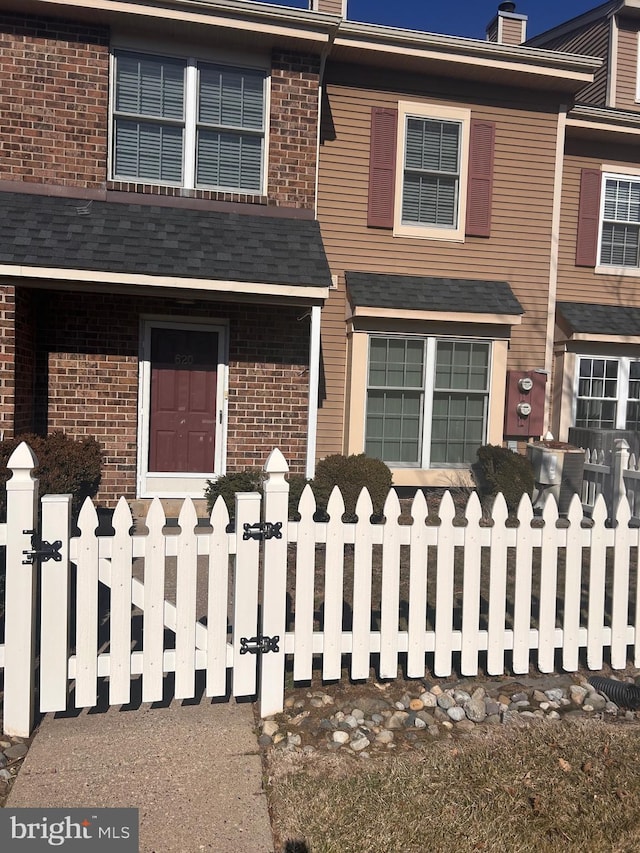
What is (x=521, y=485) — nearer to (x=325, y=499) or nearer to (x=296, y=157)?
(x=325, y=499)

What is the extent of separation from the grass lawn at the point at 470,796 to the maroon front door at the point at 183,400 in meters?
6.04

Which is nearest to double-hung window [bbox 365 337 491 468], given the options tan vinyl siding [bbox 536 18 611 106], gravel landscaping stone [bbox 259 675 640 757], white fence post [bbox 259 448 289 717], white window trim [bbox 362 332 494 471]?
white window trim [bbox 362 332 494 471]

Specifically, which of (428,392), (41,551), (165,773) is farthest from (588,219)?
(165,773)

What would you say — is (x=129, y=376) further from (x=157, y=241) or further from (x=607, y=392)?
(x=607, y=392)

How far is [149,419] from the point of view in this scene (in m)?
8.69

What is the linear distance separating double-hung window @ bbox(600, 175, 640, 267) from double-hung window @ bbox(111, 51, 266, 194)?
608 cm

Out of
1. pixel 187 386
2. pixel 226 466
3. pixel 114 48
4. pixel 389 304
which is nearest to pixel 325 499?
pixel 226 466

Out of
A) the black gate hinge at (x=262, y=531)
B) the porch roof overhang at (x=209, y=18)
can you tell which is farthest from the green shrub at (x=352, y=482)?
the porch roof overhang at (x=209, y=18)

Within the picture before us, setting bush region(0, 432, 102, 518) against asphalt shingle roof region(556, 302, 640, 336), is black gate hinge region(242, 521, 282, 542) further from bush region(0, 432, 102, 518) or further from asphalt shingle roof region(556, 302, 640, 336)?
asphalt shingle roof region(556, 302, 640, 336)

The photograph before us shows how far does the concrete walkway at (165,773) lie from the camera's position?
2545 mm

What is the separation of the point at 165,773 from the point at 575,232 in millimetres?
10674

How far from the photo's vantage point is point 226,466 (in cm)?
885

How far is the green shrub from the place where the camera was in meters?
7.84

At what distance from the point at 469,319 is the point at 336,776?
7.44 m
